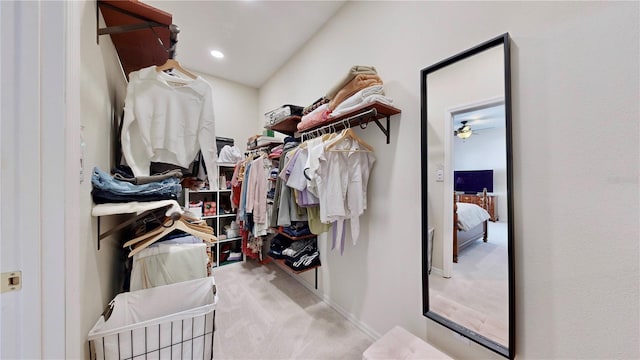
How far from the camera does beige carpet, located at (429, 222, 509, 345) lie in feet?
3.44

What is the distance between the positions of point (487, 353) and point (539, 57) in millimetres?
1448

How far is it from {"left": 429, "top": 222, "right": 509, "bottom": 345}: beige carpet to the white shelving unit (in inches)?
109

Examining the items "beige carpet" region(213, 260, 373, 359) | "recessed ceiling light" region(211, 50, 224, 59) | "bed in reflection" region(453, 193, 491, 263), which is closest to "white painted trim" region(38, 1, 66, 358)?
"beige carpet" region(213, 260, 373, 359)

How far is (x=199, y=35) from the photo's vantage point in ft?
7.73

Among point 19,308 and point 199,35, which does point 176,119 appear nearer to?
point 19,308

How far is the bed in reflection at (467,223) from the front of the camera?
115 centimetres

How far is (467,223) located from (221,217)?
122 inches

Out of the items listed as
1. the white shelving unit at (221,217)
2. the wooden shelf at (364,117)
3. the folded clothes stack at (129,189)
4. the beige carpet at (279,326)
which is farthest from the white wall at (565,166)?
the white shelving unit at (221,217)

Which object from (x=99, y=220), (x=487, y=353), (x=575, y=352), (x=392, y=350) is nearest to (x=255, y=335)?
(x=392, y=350)

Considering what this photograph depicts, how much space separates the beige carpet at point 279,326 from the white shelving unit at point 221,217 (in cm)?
61

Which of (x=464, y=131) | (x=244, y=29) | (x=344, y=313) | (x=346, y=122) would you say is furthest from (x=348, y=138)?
(x=244, y=29)

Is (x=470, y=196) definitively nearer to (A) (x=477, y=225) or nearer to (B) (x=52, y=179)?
(A) (x=477, y=225)

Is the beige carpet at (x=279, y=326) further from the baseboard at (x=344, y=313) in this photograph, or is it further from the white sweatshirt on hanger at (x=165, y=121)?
Answer: the white sweatshirt on hanger at (x=165, y=121)

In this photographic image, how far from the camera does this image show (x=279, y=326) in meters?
1.79
